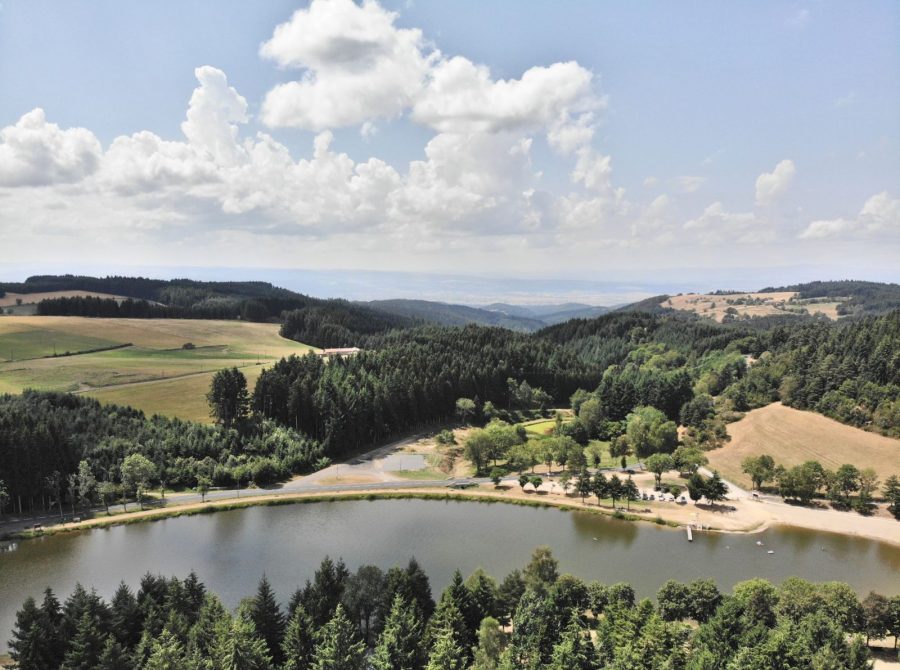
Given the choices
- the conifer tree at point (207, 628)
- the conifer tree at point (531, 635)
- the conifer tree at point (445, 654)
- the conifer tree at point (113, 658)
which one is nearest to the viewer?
the conifer tree at point (113, 658)

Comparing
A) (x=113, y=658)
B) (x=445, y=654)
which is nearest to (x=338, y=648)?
(x=445, y=654)

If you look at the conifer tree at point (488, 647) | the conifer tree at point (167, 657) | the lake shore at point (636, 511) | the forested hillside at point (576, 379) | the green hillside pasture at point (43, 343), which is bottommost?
the lake shore at point (636, 511)

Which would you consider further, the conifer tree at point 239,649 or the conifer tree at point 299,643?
the conifer tree at point 299,643

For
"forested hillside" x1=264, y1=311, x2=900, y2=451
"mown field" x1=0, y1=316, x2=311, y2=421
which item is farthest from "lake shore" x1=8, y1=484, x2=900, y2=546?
"mown field" x1=0, y1=316, x2=311, y2=421

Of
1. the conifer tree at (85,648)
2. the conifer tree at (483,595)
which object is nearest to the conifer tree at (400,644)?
the conifer tree at (483,595)

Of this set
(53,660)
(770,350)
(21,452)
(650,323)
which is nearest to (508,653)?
(53,660)

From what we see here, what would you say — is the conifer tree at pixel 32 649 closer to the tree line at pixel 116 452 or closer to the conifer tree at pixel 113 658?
the conifer tree at pixel 113 658

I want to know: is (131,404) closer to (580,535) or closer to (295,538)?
(295,538)

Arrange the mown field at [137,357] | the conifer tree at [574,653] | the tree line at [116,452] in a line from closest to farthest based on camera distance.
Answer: the conifer tree at [574,653] → the tree line at [116,452] → the mown field at [137,357]
